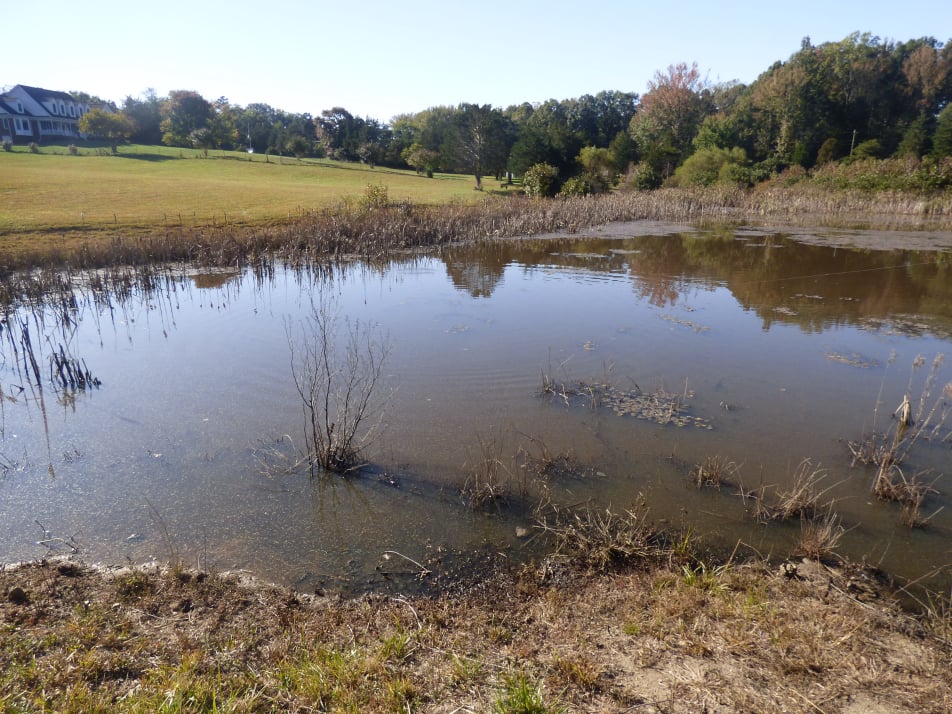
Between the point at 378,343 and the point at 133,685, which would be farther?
the point at 378,343

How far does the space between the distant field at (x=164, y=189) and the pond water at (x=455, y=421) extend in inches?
390

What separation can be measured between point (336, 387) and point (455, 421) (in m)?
1.79

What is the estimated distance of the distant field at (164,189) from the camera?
21344 mm

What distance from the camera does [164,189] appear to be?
32.5 metres

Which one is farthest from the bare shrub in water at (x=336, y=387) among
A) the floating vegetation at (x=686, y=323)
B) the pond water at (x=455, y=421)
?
the floating vegetation at (x=686, y=323)

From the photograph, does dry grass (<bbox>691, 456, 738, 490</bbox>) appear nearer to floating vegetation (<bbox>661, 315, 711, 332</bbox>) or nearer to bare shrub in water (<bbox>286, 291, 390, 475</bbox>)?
bare shrub in water (<bbox>286, 291, 390, 475</bbox>)

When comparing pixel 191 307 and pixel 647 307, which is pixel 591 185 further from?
pixel 191 307

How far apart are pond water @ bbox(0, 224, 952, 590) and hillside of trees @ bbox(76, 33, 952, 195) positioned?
23.0 metres

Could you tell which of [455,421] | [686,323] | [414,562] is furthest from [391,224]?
[414,562]

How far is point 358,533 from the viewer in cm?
475

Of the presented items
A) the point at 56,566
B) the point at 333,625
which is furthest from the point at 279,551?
the point at 56,566

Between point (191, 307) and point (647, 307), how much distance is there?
973cm

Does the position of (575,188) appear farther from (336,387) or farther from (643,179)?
(336,387)

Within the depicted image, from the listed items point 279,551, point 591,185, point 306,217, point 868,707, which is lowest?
point 279,551
